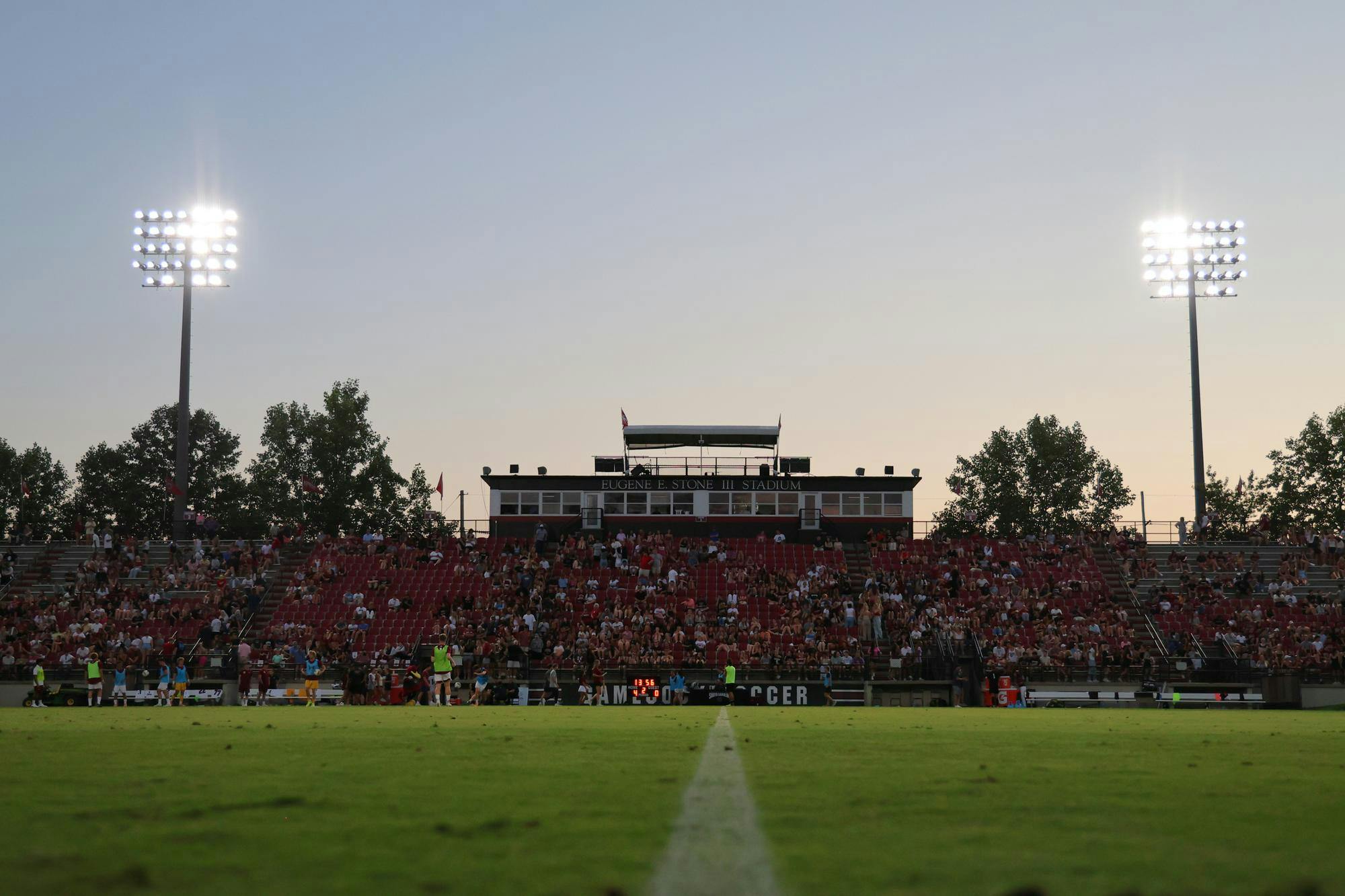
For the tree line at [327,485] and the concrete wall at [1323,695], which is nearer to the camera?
the concrete wall at [1323,695]

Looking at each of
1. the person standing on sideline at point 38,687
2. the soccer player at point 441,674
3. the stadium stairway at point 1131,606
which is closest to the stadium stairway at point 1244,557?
the stadium stairway at point 1131,606

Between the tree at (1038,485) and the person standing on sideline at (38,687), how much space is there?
225 feet

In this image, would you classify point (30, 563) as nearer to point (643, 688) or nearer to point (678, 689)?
point (643, 688)

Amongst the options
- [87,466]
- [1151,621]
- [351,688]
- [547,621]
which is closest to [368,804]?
[351,688]

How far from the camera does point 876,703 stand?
132 feet

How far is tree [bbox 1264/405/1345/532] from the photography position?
80.9 meters

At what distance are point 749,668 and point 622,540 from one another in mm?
14791

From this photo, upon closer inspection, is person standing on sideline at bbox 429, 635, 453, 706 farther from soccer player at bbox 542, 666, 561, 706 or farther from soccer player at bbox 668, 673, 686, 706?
soccer player at bbox 668, 673, 686, 706

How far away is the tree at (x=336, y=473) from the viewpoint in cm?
8825

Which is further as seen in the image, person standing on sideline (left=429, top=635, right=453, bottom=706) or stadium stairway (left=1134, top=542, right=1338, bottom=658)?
stadium stairway (left=1134, top=542, right=1338, bottom=658)

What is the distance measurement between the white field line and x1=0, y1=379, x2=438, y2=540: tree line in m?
77.2

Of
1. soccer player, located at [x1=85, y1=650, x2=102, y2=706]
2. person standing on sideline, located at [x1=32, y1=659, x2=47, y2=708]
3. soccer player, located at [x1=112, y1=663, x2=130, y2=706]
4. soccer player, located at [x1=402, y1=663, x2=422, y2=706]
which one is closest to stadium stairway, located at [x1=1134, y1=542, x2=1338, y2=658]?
soccer player, located at [x1=402, y1=663, x2=422, y2=706]

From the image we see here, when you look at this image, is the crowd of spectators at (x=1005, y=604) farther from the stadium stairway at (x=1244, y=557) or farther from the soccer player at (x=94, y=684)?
the soccer player at (x=94, y=684)

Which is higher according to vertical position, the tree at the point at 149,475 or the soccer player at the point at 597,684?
the tree at the point at 149,475
